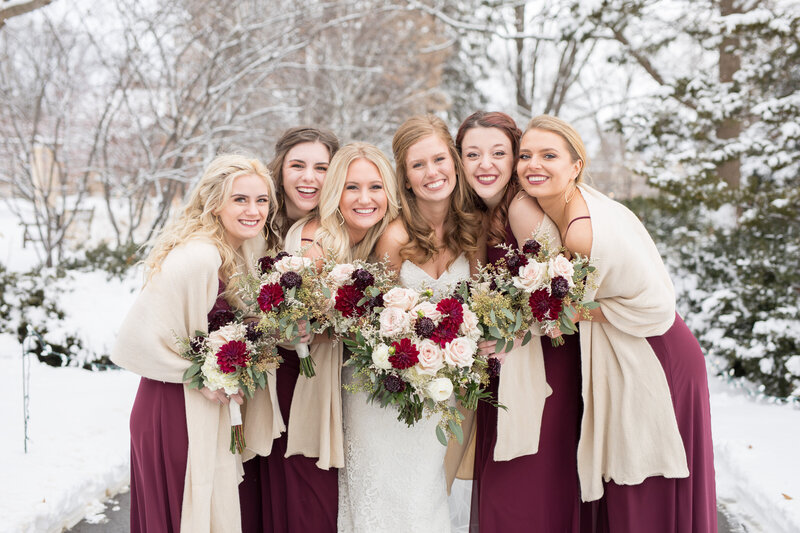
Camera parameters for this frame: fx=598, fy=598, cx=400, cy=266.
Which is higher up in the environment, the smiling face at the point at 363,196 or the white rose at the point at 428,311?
the smiling face at the point at 363,196

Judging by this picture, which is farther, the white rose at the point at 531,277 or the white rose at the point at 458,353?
the white rose at the point at 531,277

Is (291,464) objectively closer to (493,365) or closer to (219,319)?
(219,319)

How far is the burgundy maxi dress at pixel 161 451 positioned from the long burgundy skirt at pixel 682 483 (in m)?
2.57

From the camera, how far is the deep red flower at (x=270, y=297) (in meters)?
3.19

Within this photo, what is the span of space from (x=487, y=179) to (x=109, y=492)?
3975 mm

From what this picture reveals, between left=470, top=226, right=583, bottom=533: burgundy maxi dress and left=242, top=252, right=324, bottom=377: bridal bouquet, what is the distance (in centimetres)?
137

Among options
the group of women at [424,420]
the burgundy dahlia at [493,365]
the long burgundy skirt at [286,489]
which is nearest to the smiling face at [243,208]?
the group of women at [424,420]

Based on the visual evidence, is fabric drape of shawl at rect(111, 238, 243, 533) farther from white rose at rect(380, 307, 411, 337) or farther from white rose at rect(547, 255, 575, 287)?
white rose at rect(547, 255, 575, 287)

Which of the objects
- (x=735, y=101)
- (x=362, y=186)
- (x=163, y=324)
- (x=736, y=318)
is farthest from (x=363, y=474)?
(x=735, y=101)

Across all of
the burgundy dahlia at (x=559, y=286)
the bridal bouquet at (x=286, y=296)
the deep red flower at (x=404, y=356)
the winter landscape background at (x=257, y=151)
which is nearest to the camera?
the deep red flower at (x=404, y=356)

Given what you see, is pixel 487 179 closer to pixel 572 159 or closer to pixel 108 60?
pixel 572 159

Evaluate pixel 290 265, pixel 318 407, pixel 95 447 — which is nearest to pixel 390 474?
pixel 318 407

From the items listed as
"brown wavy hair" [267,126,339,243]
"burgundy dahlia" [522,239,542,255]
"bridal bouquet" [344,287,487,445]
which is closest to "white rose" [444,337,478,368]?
"bridal bouquet" [344,287,487,445]

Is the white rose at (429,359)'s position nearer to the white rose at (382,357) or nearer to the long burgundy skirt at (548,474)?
Result: the white rose at (382,357)
